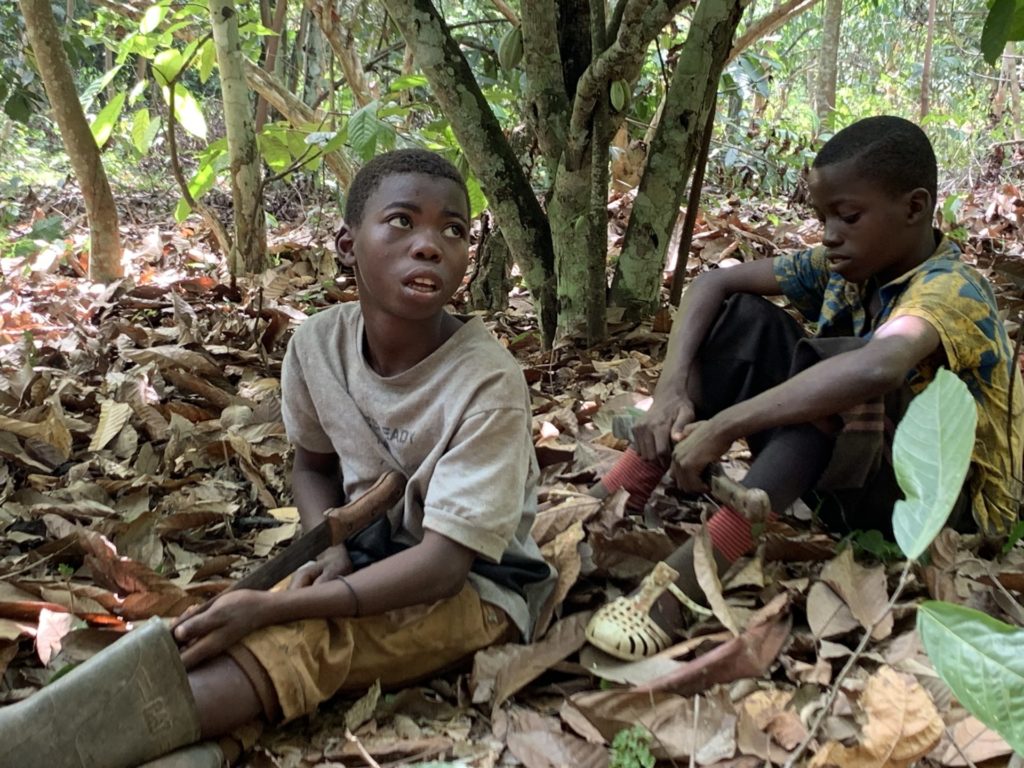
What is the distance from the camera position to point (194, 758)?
1.50 metres

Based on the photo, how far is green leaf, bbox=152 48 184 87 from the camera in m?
4.18

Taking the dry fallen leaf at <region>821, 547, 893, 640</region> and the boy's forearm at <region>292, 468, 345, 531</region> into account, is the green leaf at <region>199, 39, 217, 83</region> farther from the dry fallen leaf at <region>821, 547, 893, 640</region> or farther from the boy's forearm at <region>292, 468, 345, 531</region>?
the dry fallen leaf at <region>821, 547, 893, 640</region>

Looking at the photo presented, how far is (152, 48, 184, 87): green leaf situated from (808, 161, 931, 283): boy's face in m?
3.15

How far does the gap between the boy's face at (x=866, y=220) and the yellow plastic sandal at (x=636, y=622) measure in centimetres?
83

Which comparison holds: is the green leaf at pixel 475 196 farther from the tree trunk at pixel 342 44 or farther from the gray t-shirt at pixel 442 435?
the tree trunk at pixel 342 44

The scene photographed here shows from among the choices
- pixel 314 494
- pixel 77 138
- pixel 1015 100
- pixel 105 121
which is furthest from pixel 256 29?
pixel 1015 100

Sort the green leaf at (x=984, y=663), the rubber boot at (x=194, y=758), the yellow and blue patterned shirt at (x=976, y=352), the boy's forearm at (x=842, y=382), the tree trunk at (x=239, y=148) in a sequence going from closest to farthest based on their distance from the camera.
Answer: the green leaf at (x=984, y=663) < the rubber boot at (x=194, y=758) < the boy's forearm at (x=842, y=382) < the yellow and blue patterned shirt at (x=976, y=352) < the tree trunk at (x=239, y=148)

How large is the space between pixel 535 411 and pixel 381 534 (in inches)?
48.2

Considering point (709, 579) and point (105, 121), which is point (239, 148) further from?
point (709, 579)

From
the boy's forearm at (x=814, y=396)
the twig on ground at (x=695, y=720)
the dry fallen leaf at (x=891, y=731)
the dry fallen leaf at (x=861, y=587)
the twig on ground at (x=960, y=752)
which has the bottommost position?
the twig on ground at (x=695, y=720)

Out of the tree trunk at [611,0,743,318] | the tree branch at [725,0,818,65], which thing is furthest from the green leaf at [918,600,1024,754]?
the tree branch at [725,0,818,65]

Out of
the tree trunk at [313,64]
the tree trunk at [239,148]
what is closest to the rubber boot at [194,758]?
the tree trunk at [239,148]

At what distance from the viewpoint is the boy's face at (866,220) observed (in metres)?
2.07

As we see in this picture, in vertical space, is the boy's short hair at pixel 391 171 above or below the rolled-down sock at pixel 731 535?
above
